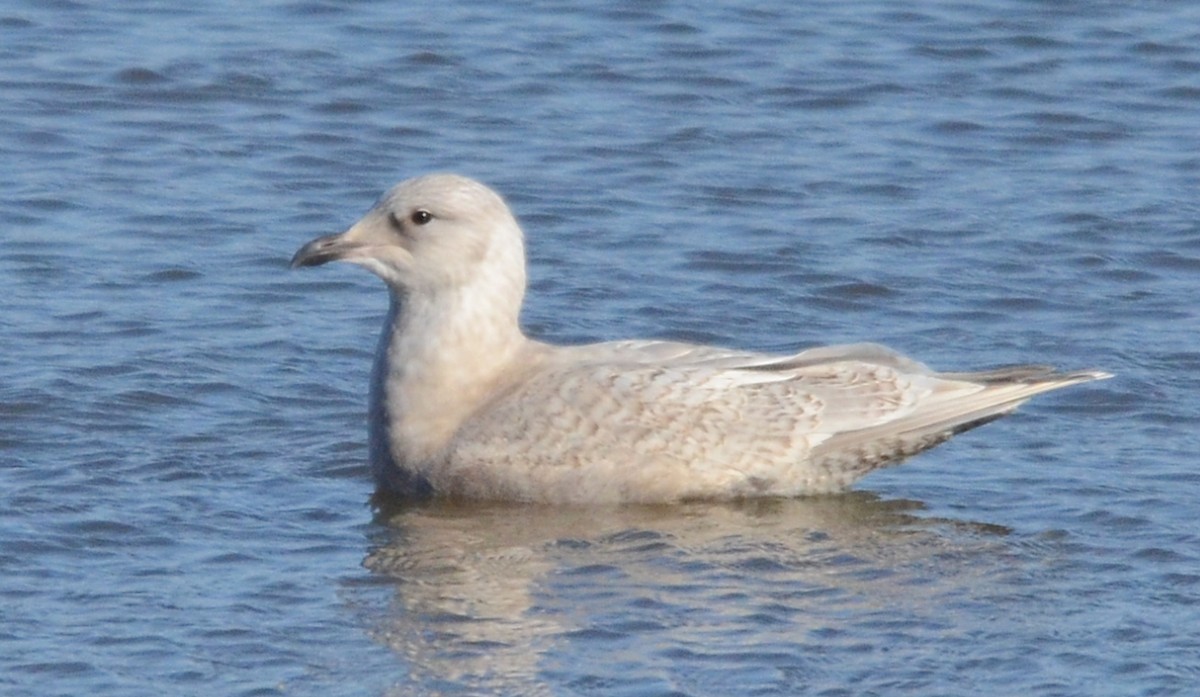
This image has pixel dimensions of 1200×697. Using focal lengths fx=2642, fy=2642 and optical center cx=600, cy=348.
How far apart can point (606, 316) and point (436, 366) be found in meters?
1.96

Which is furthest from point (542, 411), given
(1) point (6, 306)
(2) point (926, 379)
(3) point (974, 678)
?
(1) point (6, 306)

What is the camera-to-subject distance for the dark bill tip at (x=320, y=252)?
900cm

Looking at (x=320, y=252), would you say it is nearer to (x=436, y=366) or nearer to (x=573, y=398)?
(x=436, y=366)

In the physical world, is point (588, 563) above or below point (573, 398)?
below

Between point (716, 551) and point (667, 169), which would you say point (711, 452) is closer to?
point (716, 551)

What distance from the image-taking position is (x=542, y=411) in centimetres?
888

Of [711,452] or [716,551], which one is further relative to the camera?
[711,452]

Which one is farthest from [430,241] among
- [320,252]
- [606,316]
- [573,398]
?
[606,316]

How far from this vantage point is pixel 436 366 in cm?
909

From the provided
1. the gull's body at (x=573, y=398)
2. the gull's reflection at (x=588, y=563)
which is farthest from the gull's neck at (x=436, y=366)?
the gull's reflection at (x=588, y=563)

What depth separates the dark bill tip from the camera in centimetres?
900

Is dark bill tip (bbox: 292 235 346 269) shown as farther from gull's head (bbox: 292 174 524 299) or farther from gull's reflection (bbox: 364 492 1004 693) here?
gull's reflection (bbox: 364 492 1004 693)

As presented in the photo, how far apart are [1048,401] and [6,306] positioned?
4.20 meters

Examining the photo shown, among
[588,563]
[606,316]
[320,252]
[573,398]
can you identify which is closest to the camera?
[588,563]
